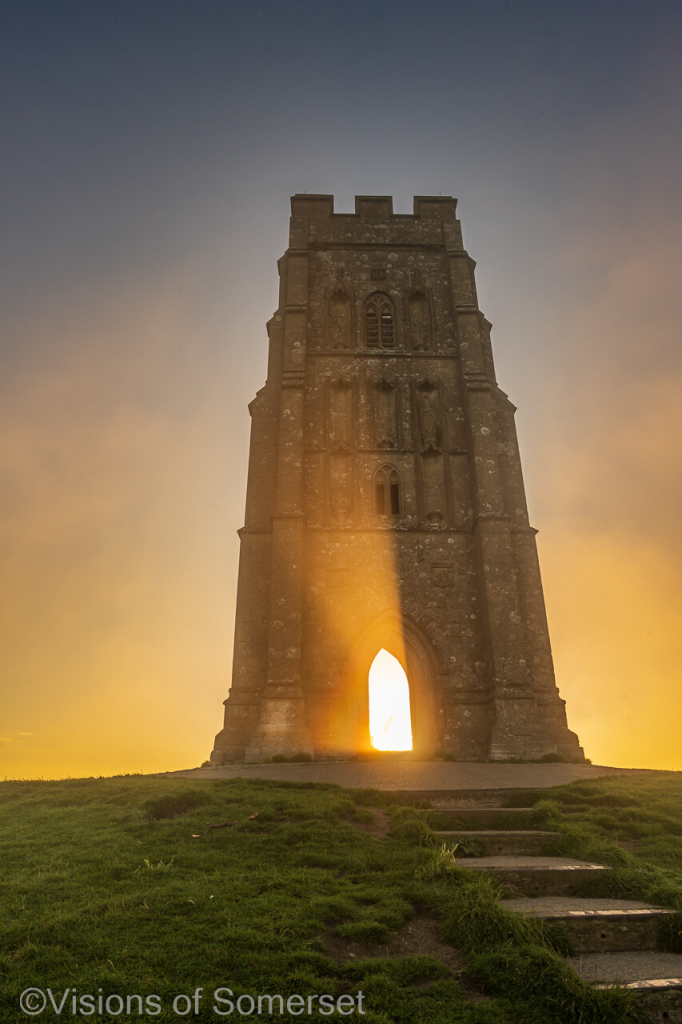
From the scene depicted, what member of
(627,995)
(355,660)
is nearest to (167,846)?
(627,995)

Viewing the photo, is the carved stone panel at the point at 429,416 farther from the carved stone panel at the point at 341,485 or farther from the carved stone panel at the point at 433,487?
the carved stone panel at the point at 341,485

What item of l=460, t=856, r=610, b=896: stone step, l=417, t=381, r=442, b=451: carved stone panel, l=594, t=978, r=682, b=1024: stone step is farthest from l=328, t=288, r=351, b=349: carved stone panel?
l=594, t=978, r=682, b=1024: stone step

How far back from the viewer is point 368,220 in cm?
2675

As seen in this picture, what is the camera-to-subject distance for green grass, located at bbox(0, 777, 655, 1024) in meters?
4.39

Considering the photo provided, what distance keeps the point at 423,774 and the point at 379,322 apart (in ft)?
57.0

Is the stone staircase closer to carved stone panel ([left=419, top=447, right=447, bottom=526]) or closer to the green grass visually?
the green grass

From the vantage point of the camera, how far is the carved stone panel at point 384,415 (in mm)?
22562

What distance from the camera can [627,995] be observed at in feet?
14.0

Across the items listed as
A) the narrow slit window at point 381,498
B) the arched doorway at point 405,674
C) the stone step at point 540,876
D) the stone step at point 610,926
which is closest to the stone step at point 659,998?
the stone step at point 610,926

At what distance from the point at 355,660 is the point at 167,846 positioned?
12.3 meters

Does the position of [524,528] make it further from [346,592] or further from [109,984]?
[109,984]

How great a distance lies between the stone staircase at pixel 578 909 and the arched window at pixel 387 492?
13.3 m

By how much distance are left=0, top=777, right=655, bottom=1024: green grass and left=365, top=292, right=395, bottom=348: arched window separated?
1867cm

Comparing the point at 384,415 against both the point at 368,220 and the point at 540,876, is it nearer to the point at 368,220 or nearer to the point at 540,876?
the point at 368,220
